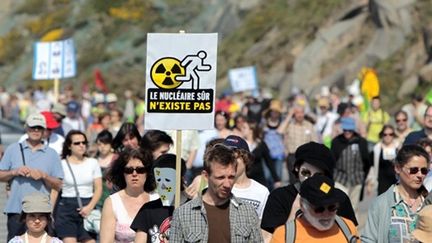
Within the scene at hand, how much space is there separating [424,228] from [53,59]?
19.6 metres

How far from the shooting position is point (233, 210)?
8.26 m

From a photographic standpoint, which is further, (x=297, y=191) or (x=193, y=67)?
(x=193, y=67)

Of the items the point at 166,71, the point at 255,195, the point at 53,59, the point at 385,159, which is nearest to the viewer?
the point at 166,71

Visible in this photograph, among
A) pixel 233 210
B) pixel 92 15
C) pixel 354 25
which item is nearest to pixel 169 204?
pixel 233 210

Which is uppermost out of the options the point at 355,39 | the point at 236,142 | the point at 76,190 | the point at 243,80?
the point at 355,39

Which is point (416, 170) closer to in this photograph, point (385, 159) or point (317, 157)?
point (317, 157)

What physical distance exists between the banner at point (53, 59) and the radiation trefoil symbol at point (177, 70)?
53.5ft

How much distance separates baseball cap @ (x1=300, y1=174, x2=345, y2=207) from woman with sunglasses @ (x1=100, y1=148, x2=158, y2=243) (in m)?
2.45

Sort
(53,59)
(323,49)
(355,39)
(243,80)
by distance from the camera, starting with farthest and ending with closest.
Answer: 1. (323,49)
2. (355,39)
3. (243,80)
4. (53,59)

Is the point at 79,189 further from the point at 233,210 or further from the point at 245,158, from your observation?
the point at 233,210

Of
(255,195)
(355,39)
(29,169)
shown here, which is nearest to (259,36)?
(355,39)

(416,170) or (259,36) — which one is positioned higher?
(259,36)

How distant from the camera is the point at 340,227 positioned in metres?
8.05

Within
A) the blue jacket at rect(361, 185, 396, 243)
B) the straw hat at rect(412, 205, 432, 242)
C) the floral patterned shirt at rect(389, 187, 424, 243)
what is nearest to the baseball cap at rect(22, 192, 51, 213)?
the blue jacket at rect(361, 185, 396, 243)
